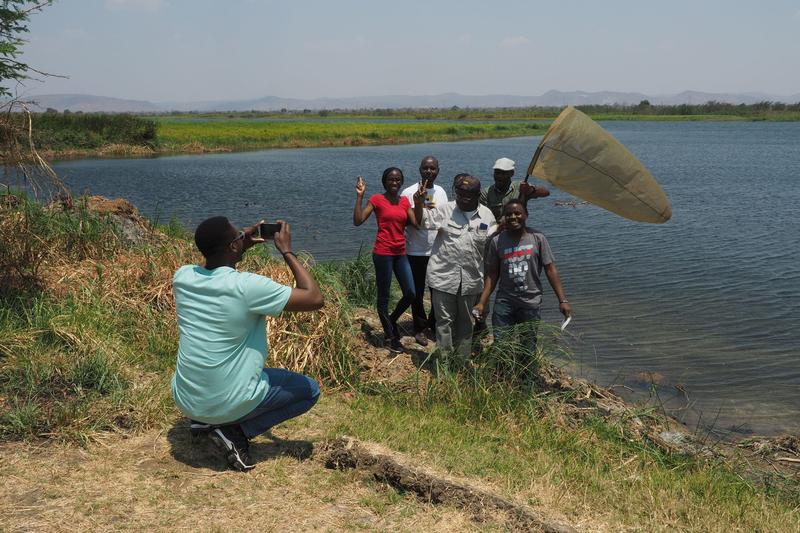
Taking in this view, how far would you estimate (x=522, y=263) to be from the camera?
5426mm

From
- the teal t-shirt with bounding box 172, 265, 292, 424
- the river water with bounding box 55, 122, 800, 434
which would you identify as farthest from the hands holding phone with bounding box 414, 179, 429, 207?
the river water with bounding box 55, 122, 800, 434

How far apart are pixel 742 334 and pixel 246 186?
19876 millimetres

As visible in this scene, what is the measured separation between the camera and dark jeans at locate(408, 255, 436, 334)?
6.65 meters

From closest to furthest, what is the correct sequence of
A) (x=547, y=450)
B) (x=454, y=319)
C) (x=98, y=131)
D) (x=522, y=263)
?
(x=547, y=450), (x=522, y=263), (x=454, y=319), (x=98, y=131)

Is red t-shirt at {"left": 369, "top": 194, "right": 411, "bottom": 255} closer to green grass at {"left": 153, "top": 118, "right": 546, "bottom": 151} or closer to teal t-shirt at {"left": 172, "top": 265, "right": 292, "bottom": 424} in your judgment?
teal t-shirt at {"left": 172, "top": 265, "right": 292, "bottom": 424}

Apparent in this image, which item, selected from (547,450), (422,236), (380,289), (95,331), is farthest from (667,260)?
(95,331)

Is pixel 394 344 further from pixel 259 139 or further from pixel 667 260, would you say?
pixel 259 139

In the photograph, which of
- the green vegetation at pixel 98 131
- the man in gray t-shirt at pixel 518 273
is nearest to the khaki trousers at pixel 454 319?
the man in gray t-shirt at pixel 518 273

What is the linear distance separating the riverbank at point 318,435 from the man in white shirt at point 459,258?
44 centimetres

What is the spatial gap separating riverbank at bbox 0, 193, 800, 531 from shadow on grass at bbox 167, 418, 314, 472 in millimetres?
15

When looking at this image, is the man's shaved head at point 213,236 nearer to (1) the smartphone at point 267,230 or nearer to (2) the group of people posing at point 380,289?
(2) the group of people posing at point 380,289

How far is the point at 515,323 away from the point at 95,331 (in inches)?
143

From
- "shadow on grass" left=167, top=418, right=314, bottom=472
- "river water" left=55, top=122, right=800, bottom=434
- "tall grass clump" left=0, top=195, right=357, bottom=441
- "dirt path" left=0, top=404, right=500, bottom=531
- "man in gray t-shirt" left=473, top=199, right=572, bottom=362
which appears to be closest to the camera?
"dirt path" left=0, top=404, right=500, bottom=531

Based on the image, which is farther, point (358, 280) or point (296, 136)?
point (296, 136)
